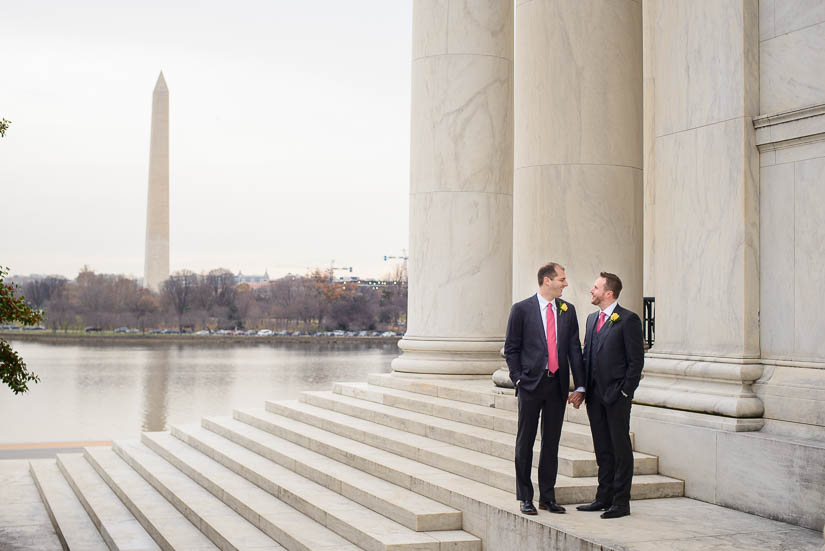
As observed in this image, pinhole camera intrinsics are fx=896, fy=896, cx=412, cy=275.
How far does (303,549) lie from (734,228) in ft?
50.4

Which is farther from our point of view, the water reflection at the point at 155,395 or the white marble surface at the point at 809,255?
the water reflection at the point at 155,395

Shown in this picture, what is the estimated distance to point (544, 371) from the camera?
22.8m

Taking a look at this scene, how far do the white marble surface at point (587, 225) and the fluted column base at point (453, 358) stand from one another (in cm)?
1130

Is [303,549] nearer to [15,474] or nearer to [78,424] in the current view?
[15,474]

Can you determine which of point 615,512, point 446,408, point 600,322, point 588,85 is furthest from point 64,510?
point 588,85

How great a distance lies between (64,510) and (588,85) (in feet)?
94.5

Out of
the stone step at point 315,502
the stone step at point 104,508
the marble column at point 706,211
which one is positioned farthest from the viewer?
the stone step at point 104,508

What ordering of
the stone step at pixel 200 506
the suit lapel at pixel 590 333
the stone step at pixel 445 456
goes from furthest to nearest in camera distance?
the stone step at pixel 200 506
the stone step at pixel 445 456
the suit lapel at pixel 590 333

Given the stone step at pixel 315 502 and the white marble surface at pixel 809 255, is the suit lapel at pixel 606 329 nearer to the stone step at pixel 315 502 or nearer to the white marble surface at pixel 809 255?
the white marble surface at pixel 809 255

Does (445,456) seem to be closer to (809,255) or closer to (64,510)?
(809,255)

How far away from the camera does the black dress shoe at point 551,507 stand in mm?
23047

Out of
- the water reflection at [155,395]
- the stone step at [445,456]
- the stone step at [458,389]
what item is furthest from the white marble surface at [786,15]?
the water reflection at [155,395]

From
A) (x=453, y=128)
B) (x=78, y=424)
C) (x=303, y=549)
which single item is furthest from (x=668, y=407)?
(x=78, y=424)

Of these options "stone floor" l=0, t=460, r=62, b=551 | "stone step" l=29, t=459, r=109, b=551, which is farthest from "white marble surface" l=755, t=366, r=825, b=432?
"stone floor" l=0, t=460, r=62, b=551
